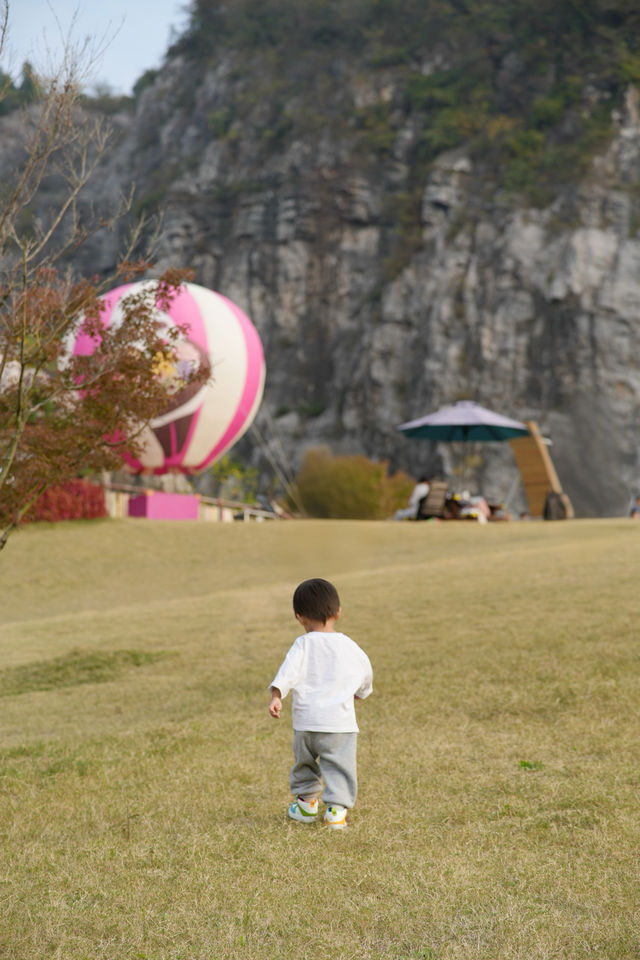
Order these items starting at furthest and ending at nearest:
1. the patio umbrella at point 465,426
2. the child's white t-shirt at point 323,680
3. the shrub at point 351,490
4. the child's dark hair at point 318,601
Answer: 1. the shrub at point 351,490
2. the patio umbrella at point 465,426
3. the child's dark hair at point 318,601
4. the child's white t-shirt at point 323,680

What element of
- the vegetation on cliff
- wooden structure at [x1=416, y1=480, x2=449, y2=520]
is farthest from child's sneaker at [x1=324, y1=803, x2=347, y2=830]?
the vegetation on cliff

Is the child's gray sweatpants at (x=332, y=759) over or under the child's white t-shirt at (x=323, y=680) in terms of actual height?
under

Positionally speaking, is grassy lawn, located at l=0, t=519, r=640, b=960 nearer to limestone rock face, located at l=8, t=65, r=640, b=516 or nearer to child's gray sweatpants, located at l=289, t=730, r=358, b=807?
child's gray sweatpants, located at l=289, t=730, r=358, b=807

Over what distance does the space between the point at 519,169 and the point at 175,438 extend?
131ft

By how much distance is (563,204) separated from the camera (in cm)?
5634

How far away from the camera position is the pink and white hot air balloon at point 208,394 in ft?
82.4

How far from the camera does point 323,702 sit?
5.12 m

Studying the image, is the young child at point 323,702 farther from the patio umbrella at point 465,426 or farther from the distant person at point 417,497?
the patio umbrella at point 465,426

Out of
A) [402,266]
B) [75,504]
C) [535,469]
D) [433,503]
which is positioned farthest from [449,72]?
[75,504]

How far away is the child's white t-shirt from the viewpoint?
5.09m

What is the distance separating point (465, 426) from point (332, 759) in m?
26.1

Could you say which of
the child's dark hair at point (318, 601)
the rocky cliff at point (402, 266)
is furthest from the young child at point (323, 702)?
the rocky cliff at point (402, 266)

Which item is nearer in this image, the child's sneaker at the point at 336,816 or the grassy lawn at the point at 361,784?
the grassy lawn at the point at 361,784

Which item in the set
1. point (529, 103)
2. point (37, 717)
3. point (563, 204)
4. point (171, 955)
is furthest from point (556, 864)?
point (529, 103)
